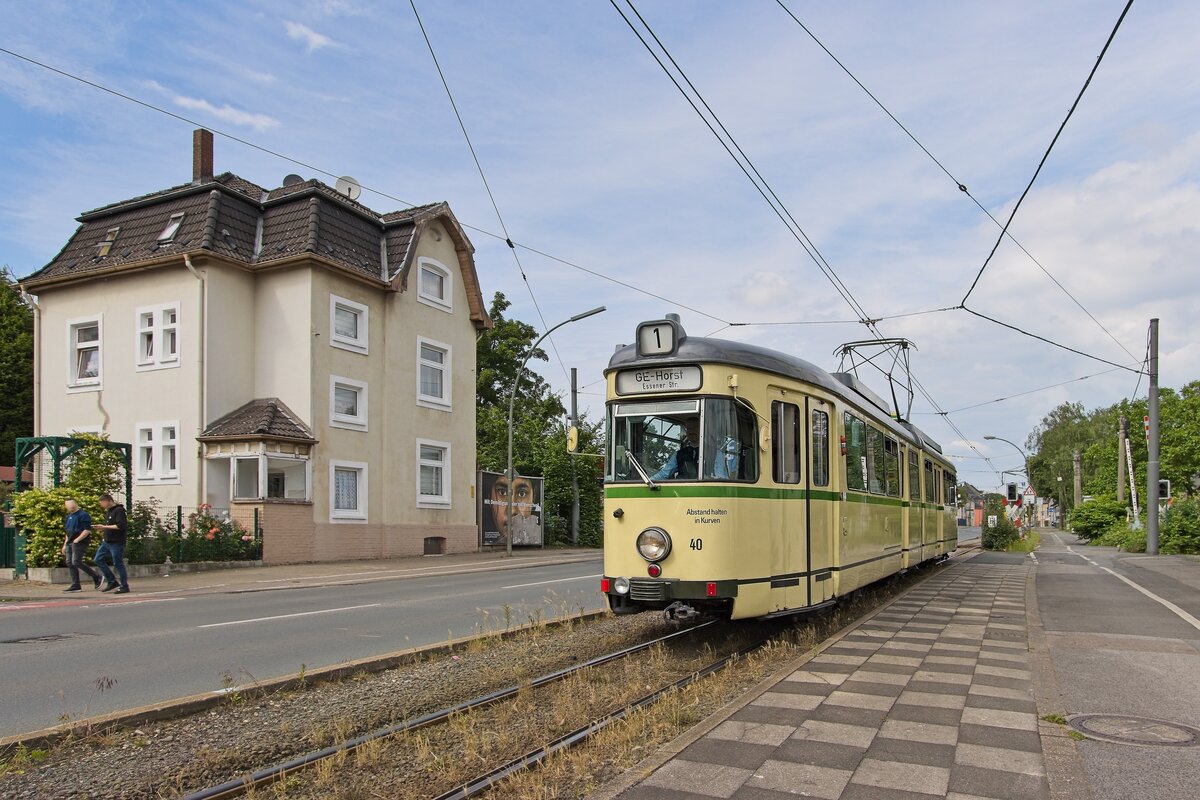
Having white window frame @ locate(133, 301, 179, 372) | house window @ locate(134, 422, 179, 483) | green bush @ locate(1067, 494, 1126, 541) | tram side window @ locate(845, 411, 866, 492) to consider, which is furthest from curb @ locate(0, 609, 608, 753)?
green bush @ locate(1067, 494, 1126, 541)

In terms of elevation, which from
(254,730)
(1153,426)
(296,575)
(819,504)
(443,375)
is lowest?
(296,575)

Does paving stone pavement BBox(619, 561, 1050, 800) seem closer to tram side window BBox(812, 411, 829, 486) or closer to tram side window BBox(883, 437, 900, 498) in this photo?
tram side window BBox(812, 411, 829, 486)

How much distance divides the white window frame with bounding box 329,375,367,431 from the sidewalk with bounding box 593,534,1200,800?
18111 millimetres

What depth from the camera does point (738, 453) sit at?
8859 mm

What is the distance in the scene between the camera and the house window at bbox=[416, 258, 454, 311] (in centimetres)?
2942

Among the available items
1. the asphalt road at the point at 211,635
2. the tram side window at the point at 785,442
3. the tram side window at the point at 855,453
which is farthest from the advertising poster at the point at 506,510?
the tram side window at the point at 785,442

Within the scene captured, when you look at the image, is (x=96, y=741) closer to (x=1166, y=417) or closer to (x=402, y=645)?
(x=402, y=645)

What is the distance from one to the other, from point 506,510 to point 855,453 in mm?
21246

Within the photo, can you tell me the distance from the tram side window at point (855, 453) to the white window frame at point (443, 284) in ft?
64.6

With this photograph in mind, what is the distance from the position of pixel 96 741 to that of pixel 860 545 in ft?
27.9

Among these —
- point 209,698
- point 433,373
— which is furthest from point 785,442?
point 433,373

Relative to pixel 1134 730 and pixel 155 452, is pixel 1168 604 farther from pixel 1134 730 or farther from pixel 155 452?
pixel 155 452

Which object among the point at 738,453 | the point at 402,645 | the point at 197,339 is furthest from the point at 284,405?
the point at 738,453

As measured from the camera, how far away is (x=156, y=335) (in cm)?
2555
